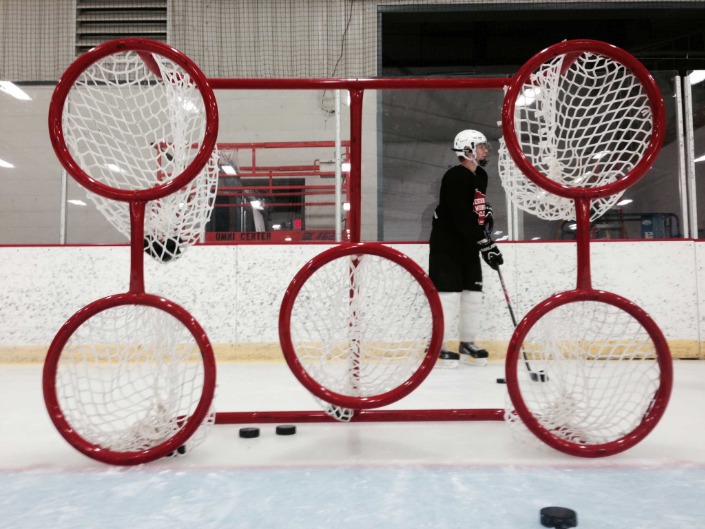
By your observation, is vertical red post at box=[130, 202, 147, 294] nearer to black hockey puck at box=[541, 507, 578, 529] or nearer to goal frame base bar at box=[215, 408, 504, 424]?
goal frame base bar at box=[215, 408, 504, 424]

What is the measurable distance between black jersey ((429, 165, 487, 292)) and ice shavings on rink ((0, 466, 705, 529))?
1.97 m

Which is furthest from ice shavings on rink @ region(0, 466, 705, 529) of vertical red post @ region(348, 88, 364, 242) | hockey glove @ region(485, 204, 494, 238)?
hockey glove @ region(485, 204, 494, 238)

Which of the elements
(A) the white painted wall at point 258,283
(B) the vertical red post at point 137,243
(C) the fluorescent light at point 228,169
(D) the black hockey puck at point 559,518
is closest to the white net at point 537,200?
(D) the black hockey puck at point 559,518

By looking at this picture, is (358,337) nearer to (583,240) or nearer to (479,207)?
(583,240)

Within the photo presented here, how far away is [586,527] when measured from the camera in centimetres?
100

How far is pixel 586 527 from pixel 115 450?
108 cm

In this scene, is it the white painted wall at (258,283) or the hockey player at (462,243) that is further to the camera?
the white painted wall at (258,283)

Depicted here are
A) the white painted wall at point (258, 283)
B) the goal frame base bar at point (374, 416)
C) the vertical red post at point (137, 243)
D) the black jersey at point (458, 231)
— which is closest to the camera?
the vertical red post at point (137, 243)

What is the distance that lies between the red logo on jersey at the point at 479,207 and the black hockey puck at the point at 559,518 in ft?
7.58

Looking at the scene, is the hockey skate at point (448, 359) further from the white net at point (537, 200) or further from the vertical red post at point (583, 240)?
the vertical red post at point (583, 240)

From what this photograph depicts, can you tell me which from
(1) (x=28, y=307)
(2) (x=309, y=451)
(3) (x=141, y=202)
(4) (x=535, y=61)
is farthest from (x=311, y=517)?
(1) (x=28, y=307)

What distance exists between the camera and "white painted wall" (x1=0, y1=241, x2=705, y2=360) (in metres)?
3.62

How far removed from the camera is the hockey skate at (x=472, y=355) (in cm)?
333

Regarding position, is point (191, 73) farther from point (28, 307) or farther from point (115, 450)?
point (28, 307)
